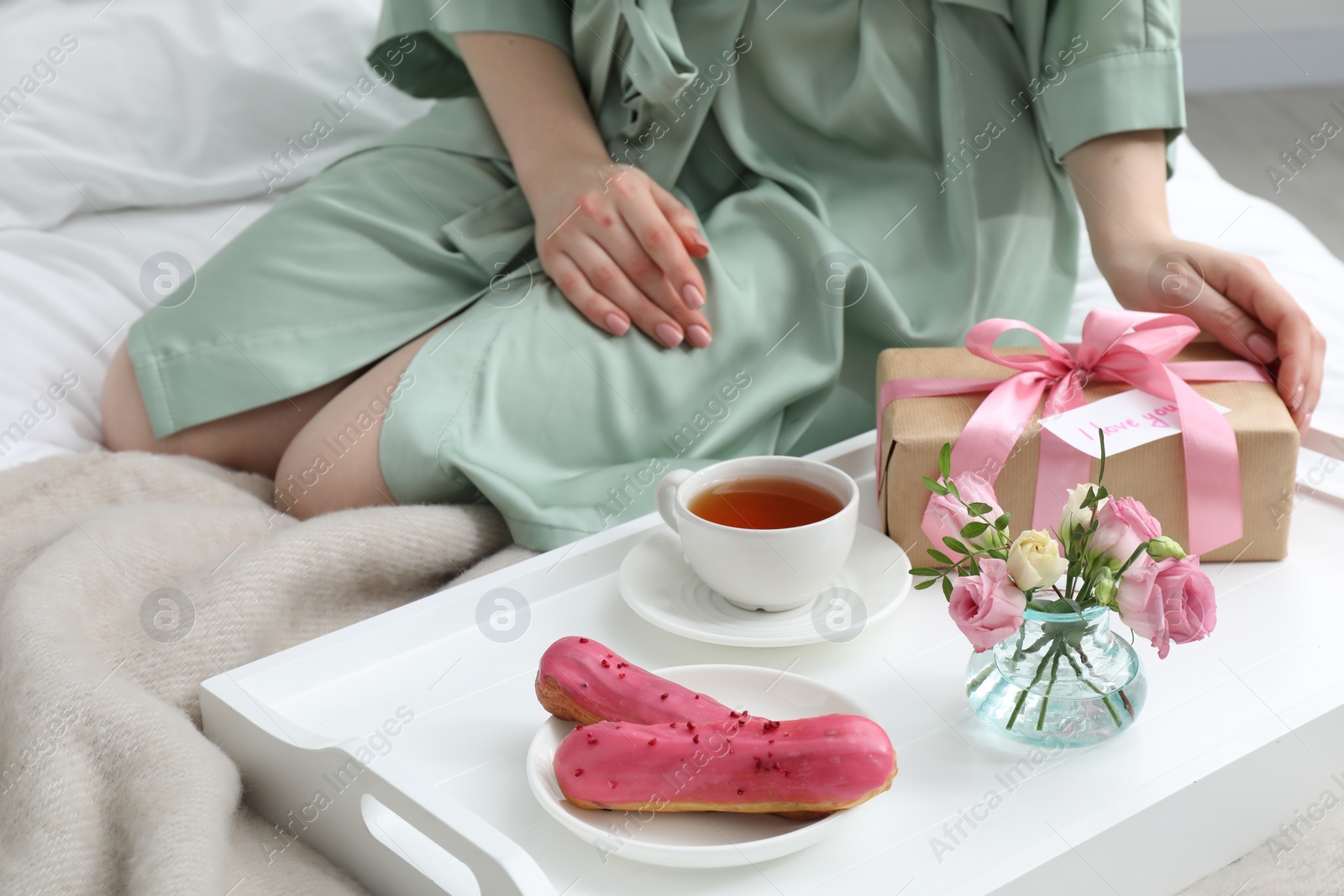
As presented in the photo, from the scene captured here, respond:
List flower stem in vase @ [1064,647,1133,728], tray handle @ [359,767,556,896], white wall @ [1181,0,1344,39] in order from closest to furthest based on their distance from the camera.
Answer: tray handle @ [359,767,556,896] → flower stem in vase @ [1064,647,1133,728] → white wall @ [1181,0,1344,39]

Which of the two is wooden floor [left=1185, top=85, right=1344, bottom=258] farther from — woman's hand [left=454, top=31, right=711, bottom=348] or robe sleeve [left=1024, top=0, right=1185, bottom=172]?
woman's hand [left=454, top=31, right=711, bottom=348]

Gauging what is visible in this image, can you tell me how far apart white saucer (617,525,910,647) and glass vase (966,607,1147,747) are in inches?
3.5

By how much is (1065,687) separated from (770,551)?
16cm

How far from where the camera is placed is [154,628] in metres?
0.72

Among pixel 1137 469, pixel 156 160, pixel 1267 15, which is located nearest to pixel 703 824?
pixel 1137 469

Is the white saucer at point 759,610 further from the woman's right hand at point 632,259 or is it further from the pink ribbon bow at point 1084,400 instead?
the woman's right hand at point 632,259

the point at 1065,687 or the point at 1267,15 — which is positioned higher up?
the point at 1065,687

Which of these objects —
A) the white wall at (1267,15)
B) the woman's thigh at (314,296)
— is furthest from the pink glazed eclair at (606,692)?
the white wall at (1267,15)

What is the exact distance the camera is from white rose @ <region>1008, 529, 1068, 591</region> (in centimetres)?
52

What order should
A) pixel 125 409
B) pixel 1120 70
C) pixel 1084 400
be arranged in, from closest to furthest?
pixel 1084 400 < pixel 1120 70 < pixel 125 409

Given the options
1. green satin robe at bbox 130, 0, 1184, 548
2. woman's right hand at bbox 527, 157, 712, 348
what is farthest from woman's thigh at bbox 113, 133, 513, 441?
woman's right hand at bbox 527, 157, 712, 348

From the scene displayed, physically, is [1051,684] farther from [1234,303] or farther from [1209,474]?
[1234,303]

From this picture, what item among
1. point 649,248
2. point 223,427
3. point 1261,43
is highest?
point 649,248

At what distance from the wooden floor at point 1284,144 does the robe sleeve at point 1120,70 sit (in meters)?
1.60
